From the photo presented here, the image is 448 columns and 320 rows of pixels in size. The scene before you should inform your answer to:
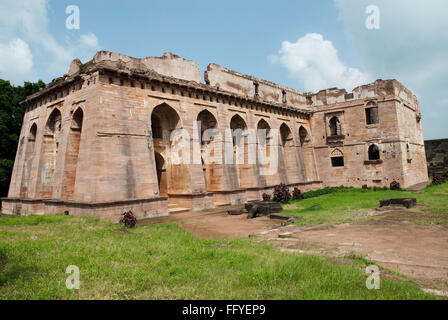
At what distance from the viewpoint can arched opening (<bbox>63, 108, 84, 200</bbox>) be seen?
569 inches

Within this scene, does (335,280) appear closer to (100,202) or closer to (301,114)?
(100,202)

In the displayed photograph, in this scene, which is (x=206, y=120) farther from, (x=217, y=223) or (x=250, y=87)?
(x=217, y=223)

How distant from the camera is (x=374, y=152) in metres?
24.1

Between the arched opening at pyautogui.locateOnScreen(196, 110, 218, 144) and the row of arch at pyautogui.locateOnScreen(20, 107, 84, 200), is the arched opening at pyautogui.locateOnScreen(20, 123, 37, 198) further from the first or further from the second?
the arched opening at pyautogui.locateOnScreen(196, 110, 218, 144)

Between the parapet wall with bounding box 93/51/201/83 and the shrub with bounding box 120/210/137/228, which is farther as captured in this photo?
the parapet wall with bounding box 93/51/201/83

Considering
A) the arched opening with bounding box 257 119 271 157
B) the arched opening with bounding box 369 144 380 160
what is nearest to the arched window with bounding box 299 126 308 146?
the arched opening with bounding box 257 119 271 157

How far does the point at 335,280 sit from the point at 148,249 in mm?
4145

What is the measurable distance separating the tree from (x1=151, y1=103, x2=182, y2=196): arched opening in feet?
41.8

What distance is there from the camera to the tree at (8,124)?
21.7m

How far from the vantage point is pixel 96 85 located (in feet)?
43.3

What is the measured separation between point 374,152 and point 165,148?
17014 millimetres

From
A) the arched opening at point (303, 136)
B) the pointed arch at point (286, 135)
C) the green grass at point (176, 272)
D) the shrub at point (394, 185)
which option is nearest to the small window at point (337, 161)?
the arched opening at point (303, 136)

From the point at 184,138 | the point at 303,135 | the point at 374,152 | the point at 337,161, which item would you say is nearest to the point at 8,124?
the point at 184,138

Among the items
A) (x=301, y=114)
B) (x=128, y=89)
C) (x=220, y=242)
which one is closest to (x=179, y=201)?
(x=128, y=89)
